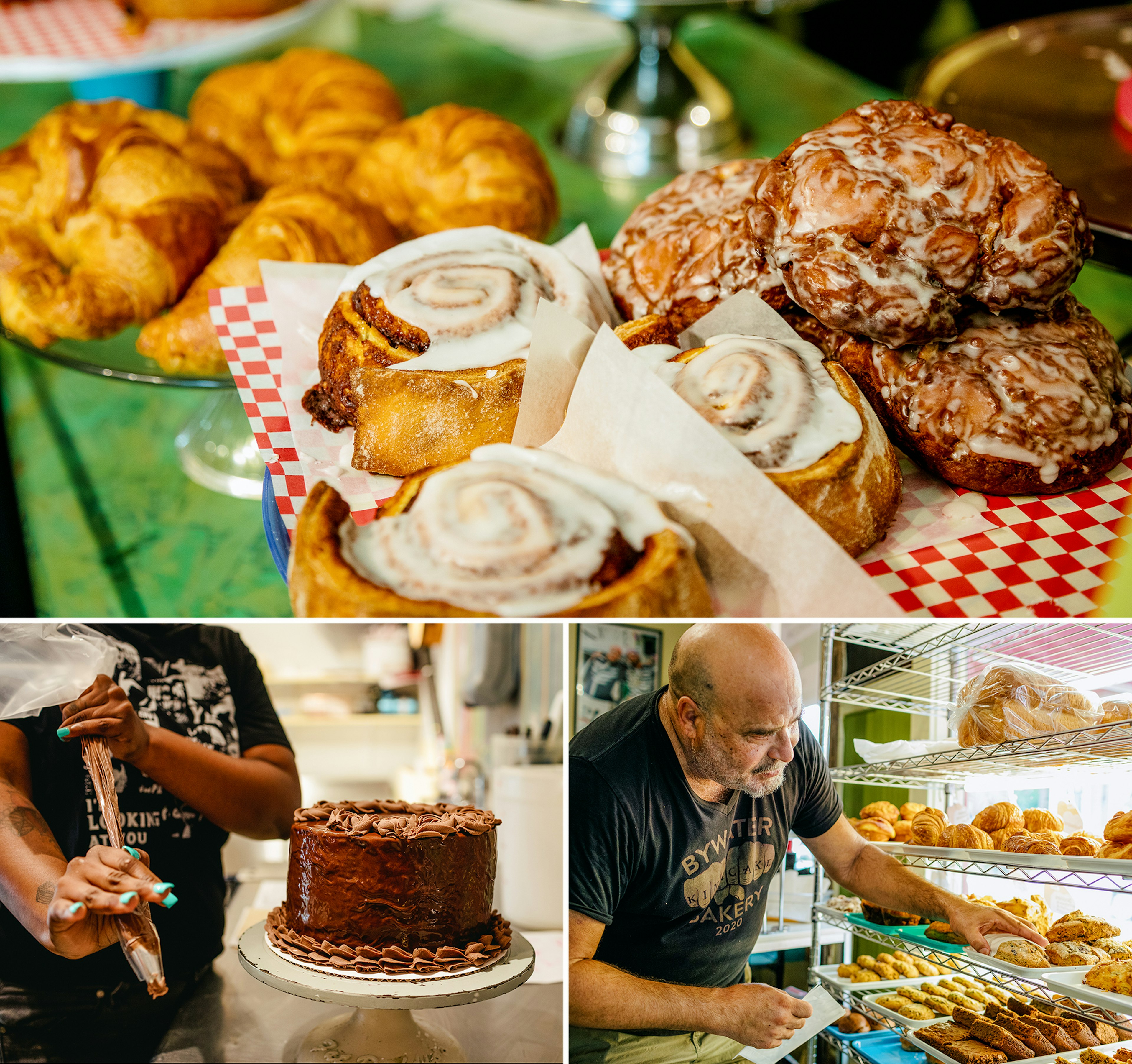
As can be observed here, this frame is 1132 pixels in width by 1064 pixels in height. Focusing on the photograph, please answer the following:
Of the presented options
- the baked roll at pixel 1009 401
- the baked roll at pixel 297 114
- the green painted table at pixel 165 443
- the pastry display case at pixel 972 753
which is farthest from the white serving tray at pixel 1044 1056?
the baked roll at pixel 297 114

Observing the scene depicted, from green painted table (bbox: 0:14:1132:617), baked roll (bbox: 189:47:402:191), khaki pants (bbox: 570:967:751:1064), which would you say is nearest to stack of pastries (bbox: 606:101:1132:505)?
green painted table (bbox: 0:14:1132:617)

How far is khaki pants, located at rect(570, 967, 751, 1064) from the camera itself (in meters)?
0.71

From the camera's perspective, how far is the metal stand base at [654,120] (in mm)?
2150

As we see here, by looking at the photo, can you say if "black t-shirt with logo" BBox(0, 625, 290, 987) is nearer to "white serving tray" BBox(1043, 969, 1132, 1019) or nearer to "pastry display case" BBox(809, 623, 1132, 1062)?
"pastry display case" BBox(809, 623, 1132, 1062)

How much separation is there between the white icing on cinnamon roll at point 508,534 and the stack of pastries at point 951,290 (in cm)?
30

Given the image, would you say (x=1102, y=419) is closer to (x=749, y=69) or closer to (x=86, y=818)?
(x=86, y=818)

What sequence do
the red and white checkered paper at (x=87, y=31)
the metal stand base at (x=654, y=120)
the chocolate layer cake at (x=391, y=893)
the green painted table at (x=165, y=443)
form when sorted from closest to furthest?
1. the chocolate layer cake at (x=391, y=893)
2. the green painted table at (x=165, y=443)
3. the red and white checkered paper at (x=87, y=31)
4. the metal stand base at (x=654, y=120)

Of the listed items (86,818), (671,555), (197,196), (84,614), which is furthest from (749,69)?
(86,818)

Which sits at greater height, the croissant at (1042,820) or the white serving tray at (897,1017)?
the croissant at (1042,820)

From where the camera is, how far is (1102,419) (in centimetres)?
86

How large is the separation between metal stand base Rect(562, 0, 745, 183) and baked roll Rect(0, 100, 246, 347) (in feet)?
3.02

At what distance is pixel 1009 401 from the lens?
849 mm

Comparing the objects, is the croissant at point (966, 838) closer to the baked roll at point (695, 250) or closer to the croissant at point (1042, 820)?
the croissant at point (1042, 820)

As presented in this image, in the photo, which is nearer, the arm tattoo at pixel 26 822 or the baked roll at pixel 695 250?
the arm tattoo at pixel 26 822
